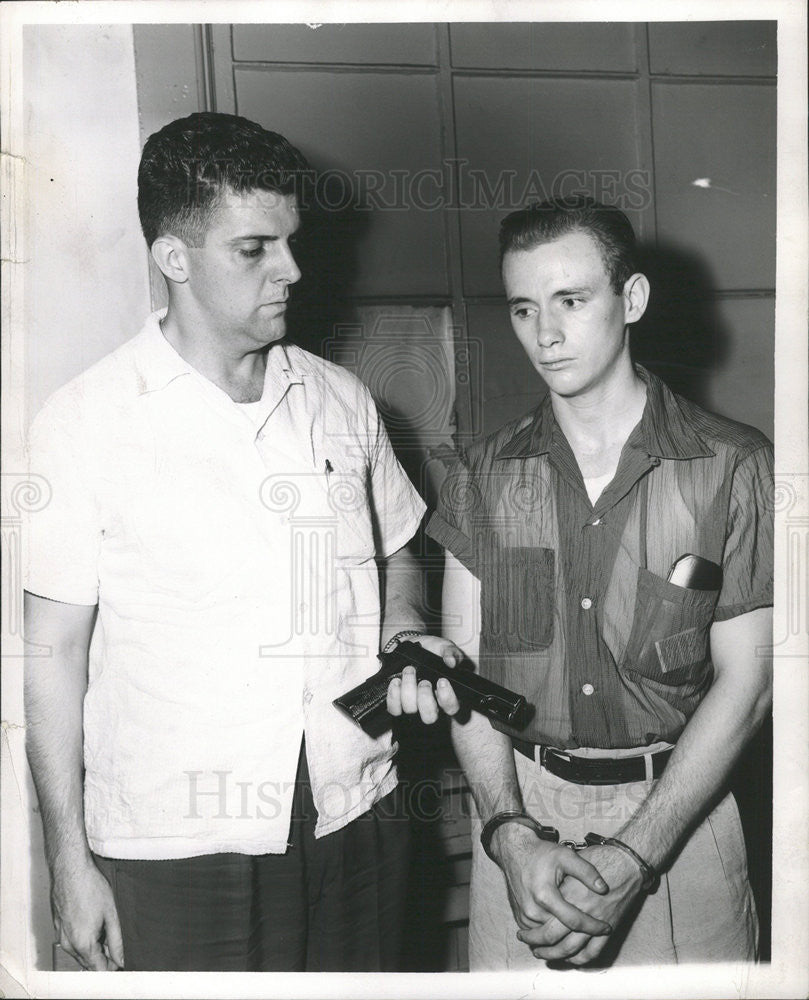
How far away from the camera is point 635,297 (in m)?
1.39

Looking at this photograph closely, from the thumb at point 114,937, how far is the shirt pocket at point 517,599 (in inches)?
28.8

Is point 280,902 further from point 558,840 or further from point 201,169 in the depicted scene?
point 201,169

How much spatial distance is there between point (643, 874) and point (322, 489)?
2.60ft

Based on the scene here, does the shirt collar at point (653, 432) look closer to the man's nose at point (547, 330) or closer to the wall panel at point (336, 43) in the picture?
the man's nose at point (547, 330)

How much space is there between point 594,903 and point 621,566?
0.53 meters

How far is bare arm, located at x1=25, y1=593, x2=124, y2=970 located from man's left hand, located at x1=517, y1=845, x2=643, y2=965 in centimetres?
68

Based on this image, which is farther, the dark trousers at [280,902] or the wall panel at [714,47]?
the wall panel at [714,47]

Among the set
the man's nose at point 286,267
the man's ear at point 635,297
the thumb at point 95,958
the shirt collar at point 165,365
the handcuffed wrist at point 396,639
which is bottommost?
the thumb at point 95,958

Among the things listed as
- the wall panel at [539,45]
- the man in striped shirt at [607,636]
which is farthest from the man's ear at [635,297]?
the wall panel at [539,45]

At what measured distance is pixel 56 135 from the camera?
1382 millimetres

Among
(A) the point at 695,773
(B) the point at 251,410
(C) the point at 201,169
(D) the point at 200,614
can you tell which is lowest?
(A) the point at 695,773

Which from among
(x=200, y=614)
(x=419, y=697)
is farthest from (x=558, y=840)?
(x=200, y=614)

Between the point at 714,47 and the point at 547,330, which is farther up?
the point at 714,47

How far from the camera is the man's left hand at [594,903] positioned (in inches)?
52.9
